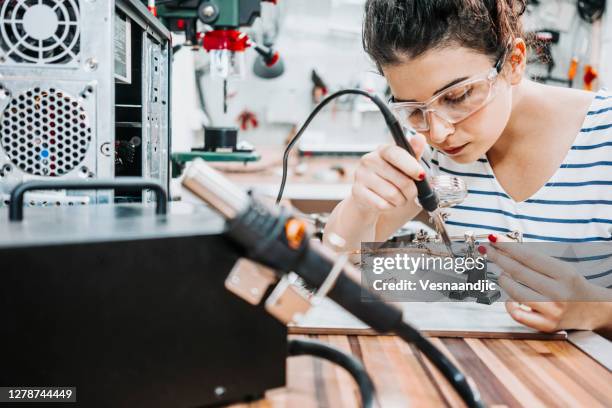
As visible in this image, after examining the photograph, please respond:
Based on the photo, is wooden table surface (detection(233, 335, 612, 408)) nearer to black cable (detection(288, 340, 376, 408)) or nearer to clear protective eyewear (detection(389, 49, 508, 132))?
black cable (detection(288, 340, 376, 408))

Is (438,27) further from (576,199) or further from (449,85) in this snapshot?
(576,199)

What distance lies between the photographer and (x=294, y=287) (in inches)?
16.6

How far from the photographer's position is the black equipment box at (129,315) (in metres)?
0.40

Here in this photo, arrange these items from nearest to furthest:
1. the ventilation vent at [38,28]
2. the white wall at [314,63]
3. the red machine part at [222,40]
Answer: the ventilation vent at [38,28] < the red machine part at [222,40] < the white wall at [314,63]

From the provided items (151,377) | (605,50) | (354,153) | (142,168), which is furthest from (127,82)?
(605,50)

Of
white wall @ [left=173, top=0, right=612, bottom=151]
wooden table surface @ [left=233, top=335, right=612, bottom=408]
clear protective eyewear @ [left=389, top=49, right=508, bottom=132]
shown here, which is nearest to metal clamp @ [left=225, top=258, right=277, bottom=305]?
wooden table surface @ [left=233, top=335, right=612, bottom=408]

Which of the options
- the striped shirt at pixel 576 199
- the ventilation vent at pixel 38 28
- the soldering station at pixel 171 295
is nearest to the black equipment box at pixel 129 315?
the soldering station at pixel 171 295

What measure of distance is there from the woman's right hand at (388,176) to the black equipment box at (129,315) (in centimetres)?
30

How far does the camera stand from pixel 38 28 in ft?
2.14

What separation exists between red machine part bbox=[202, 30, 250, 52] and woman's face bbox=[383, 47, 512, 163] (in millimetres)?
536

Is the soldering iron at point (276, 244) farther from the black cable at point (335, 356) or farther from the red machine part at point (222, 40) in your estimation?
the red machine part at point (222, 40)

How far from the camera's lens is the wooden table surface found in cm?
A: 51

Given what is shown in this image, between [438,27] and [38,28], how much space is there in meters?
0.66

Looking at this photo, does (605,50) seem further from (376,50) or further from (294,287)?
(294,287)
